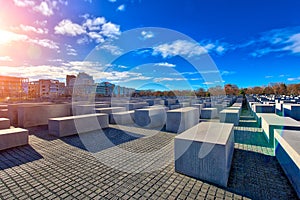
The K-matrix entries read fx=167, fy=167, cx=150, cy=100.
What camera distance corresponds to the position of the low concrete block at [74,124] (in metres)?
7.02

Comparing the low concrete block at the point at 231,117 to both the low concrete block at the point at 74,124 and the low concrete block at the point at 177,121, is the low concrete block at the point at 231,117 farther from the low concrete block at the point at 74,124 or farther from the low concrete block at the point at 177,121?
the low concrete block at the point at 74,124

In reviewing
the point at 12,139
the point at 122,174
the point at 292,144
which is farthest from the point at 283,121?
the point at 12,139

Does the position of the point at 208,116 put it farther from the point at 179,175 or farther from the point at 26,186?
the point at 26,186

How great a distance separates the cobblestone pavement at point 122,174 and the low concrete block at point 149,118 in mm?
3236

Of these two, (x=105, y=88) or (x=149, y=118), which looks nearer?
(x=149, y=118)

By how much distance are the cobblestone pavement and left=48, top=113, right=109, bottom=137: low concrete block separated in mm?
1128

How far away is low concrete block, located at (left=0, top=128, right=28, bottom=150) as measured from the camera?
538 cm

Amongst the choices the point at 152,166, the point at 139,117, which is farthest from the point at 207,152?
the point at 139,117

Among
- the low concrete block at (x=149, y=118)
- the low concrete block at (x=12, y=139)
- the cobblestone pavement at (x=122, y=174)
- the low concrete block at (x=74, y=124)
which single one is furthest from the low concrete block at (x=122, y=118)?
the low concrete block at (x=12, y=139)

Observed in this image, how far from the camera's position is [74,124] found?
7.45m

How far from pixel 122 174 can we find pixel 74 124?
461 centimetres

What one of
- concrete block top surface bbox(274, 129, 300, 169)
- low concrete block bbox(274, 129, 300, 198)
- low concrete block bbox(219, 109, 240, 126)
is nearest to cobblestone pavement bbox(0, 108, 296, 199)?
low concrete block bbox(274, 129, 300, 198)

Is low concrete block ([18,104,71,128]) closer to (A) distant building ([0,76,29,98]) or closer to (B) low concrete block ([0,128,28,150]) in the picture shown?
(B) low concrete block ([0,128,28,150])

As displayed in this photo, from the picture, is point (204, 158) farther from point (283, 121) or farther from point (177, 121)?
point (283, 121)
